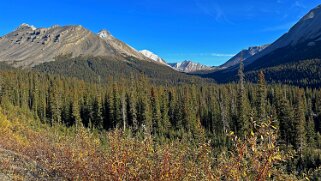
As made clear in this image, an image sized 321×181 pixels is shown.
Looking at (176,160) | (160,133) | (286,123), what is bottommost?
(160,133)

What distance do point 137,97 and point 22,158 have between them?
76.4 m

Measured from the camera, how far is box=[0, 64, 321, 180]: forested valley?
17.8 ft

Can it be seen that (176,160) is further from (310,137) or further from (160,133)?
(310,137)

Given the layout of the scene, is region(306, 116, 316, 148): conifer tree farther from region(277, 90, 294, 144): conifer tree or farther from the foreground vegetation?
the foreground vegetation

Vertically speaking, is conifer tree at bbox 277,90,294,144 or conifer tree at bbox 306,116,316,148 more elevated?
conifer tree at bbox 277,90,294,144

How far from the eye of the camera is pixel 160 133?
3123 inches

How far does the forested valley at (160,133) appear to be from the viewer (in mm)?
5438

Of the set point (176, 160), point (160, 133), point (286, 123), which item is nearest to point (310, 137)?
point (286, 123)

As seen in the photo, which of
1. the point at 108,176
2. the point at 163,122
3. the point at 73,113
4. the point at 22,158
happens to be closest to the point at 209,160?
the point at 108,176

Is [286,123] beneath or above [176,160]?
beneath

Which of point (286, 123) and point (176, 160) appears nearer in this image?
point (176, 160)

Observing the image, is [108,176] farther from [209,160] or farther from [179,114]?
[179,114]

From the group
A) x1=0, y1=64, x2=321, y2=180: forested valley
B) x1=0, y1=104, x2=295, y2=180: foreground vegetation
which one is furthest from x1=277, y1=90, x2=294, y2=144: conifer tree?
x1=0, y1=104, x2=295, y2=180: foreground vegetation

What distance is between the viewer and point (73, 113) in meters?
85.8
